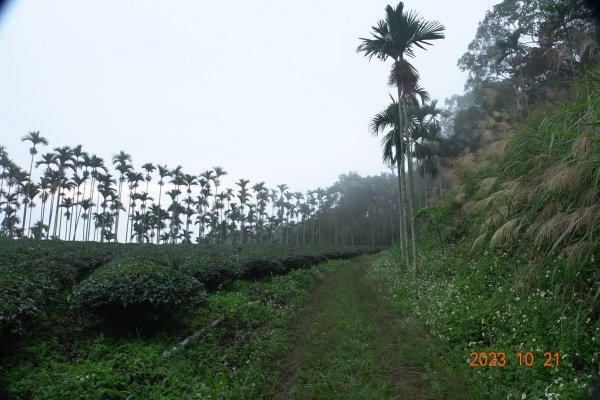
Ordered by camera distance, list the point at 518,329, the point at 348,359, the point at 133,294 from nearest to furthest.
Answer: the point at 518,329 → the point at 348,359 → the point at 133,294

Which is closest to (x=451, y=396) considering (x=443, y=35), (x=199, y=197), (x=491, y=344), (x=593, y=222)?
(x=491, y=344)

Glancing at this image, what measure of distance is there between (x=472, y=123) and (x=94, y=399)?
96.1 ft

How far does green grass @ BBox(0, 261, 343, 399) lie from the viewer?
12.3 ft

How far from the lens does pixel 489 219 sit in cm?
612

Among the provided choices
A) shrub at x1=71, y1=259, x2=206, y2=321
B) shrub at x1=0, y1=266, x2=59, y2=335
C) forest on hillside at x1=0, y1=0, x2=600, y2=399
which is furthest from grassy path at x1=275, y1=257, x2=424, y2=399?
shrub at x1=0, y1=266, x2=59, y2=335

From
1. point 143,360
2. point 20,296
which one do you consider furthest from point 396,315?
point 20,296

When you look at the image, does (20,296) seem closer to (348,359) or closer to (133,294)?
(133,294)

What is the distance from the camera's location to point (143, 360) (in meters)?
4.61

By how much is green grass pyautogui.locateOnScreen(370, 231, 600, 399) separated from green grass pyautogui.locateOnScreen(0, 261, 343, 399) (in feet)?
8.23
